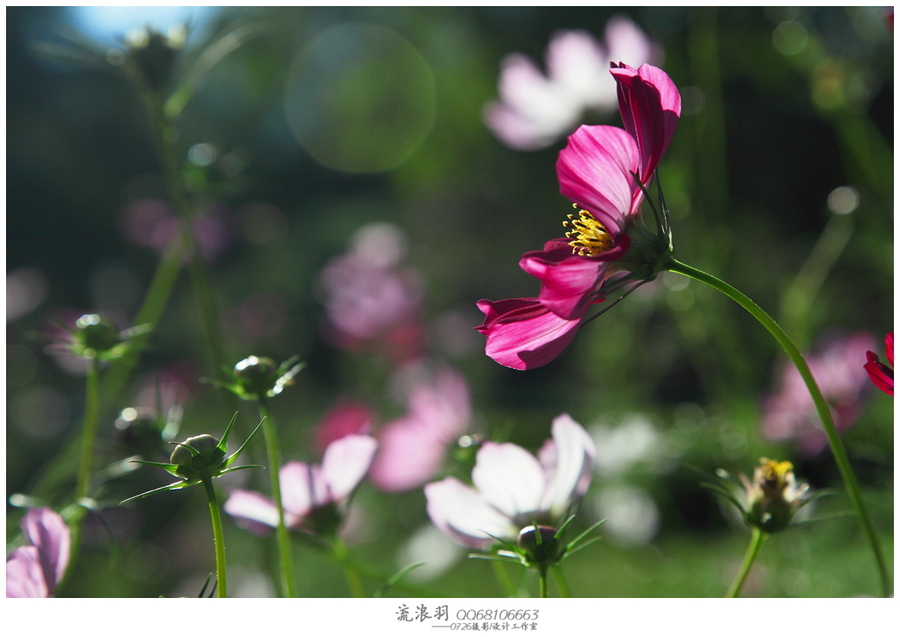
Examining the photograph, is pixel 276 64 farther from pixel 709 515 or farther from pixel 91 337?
pixel 91 337

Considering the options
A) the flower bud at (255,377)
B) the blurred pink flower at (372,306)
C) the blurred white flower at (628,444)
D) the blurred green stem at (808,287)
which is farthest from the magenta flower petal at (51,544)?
the blurred pink flower at (372,306)

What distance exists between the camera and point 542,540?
0.82ft

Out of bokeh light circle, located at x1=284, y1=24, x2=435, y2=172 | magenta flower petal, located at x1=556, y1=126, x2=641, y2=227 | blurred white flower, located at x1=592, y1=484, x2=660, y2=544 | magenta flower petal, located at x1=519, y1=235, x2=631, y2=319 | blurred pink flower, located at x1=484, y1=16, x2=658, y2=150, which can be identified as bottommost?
blurred white flower, located at x1=592, y1=484, x2=660, y2=544

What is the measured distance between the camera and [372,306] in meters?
1.20

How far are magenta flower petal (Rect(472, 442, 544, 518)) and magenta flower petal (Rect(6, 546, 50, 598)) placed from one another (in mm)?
183

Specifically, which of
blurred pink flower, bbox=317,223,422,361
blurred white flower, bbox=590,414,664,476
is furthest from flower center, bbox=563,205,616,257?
blurred pink flower, bbox=317,223,422,361

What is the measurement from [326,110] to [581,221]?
7.32 feet

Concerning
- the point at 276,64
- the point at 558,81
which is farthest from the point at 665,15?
the point at 276,64

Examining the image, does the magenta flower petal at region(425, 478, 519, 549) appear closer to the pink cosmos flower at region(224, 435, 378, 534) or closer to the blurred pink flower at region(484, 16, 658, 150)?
the pink cosmos flower at region(224, 435, 378, 534)

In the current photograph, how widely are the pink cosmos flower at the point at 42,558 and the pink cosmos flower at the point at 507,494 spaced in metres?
0.15

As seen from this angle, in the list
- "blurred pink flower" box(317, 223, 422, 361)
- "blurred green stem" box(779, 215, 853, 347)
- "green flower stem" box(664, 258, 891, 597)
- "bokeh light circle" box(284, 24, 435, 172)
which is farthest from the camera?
"bokeh light circle" box(284, 24, 435, 172)

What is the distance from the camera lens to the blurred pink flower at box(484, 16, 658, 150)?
660 millimetres

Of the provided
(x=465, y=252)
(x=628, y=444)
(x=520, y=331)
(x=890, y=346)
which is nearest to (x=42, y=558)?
(x=520, y=331)

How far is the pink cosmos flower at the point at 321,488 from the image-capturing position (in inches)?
12.1
